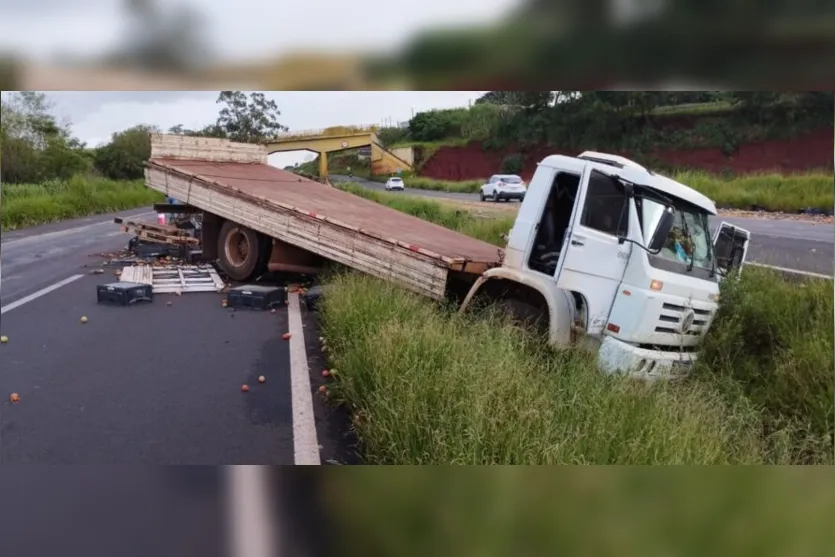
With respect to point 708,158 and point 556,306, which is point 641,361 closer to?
point 556,306

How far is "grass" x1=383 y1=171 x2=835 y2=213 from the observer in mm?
2477

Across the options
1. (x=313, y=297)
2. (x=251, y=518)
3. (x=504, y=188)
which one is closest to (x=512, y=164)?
(x=504, y=188)

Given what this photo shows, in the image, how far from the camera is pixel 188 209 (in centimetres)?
586

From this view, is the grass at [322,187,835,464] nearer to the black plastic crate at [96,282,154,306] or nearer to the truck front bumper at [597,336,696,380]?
the truck front bumper at [597,336,696,380]

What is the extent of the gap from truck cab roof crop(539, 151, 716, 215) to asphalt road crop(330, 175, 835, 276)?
0.26 metres

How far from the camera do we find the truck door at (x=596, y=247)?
11.1ft

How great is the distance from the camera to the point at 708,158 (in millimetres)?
2852

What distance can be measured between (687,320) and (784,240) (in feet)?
1.99

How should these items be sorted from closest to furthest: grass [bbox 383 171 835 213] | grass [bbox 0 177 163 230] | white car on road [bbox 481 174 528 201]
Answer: grass [bbox 383 171 835 213], grass [bbox 0 177 163 230], white car on road [bbox 481 174 528 201]

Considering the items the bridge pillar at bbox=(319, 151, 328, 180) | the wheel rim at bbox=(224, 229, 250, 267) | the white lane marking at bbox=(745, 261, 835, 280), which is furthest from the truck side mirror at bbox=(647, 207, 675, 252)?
the wheel rim at bbox=(224, 229, 250, 267)

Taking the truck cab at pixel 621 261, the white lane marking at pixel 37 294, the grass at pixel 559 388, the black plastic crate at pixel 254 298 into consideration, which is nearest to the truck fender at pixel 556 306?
the truck cab at pixel 621 261

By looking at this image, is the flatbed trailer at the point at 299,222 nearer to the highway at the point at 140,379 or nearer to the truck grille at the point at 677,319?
the highway at the point at 140,379

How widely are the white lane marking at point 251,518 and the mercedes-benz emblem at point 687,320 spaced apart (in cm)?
231
